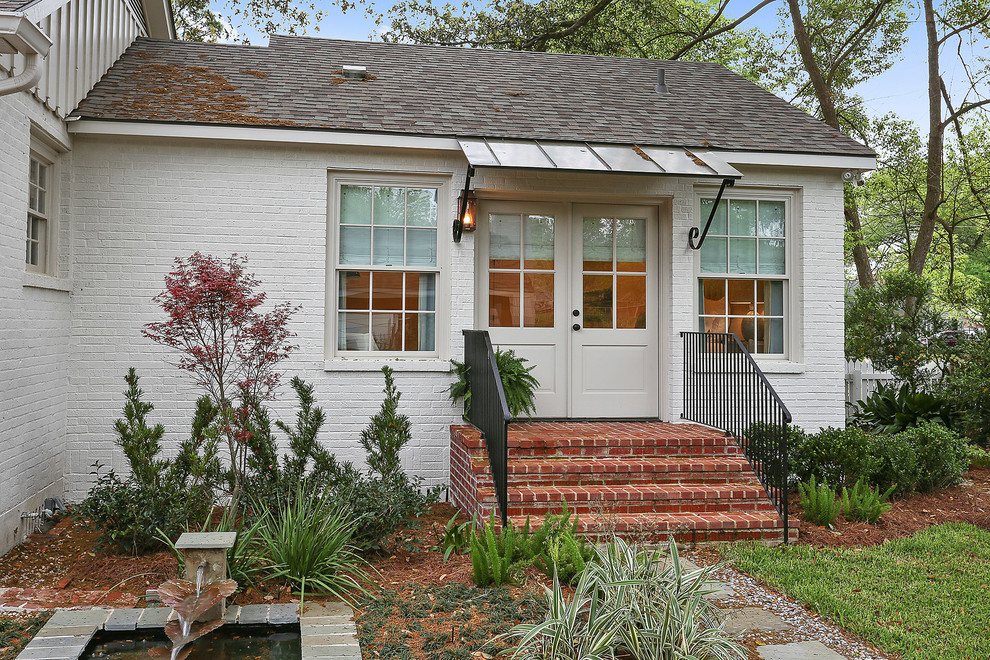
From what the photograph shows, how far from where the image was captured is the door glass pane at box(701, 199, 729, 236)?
287 inches

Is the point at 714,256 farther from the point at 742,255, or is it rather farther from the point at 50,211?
the point at 50,211

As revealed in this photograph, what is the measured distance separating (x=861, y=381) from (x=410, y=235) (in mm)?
6428

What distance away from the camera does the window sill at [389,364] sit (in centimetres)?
655

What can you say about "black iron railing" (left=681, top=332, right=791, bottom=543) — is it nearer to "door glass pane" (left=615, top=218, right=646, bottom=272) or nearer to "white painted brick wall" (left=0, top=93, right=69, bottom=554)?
"door glass pane" (left=615, top=218, right=646, bottom=272)

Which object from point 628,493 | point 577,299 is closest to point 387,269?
point 577,299

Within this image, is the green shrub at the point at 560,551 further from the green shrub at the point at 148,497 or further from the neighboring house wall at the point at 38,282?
the neighboring house wall at the point at 38,282

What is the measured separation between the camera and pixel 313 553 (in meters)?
4.19

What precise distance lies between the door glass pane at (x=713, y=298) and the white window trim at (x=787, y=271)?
0.30 feet

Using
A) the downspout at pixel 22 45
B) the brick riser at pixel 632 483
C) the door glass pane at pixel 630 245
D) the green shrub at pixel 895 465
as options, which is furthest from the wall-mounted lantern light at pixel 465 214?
the green shrub at pixel 895 465

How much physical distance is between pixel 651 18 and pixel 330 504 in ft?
48.8

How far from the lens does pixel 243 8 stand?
16891mm

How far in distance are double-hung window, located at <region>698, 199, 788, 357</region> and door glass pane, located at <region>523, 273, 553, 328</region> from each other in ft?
5.09

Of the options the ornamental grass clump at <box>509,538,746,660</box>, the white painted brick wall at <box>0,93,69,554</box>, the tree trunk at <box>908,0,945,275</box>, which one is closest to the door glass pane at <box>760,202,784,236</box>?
the ornamental grass clump at <box>509,538,746,660</box>

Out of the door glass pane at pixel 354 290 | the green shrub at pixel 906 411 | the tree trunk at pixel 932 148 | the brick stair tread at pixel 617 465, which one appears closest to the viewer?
the brick stair tread at pixel 617 465
